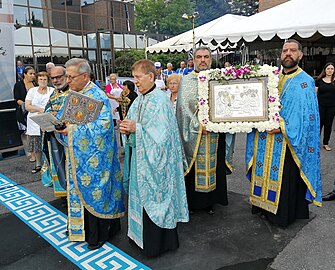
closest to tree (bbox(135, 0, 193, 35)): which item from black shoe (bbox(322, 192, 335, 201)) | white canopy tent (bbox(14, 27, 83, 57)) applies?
white canopy tent (bbox(14, 27, 83, 57))

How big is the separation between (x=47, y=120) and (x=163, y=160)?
1.24 meters

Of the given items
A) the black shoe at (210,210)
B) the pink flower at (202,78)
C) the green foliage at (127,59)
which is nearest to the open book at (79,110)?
the pink flower at (202,78)

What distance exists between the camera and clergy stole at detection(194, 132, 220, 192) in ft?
13.0

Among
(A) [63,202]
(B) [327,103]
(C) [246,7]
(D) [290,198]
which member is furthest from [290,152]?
(C) [246,7]

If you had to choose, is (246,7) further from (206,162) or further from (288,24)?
(206,162)

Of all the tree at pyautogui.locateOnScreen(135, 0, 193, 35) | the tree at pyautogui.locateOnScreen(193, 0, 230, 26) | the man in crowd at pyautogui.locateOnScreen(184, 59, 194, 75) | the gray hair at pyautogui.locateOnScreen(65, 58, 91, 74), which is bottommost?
the gray hair at pyautogui.locateOnScreen(65, 58, 91, 74)

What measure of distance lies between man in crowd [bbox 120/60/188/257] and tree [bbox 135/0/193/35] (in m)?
44.9

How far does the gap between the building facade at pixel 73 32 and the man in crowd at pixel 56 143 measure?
16.7 metres

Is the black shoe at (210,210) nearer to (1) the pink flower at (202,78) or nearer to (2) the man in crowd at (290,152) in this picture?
(2) the man in crowd at (290,152)

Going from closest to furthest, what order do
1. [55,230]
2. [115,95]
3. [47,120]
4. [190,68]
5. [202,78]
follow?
[47,120] → [202,78] → [55,230] → [115,95] → [190,68]

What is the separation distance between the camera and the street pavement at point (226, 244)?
3191 mm

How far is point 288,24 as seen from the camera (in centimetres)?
868

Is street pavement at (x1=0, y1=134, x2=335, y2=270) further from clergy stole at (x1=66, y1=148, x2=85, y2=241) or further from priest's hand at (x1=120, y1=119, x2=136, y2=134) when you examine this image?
priest's hand at (x1=120, y1=119, x2=136, y2=134)

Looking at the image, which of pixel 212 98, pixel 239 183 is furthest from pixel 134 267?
pixel 239 183
